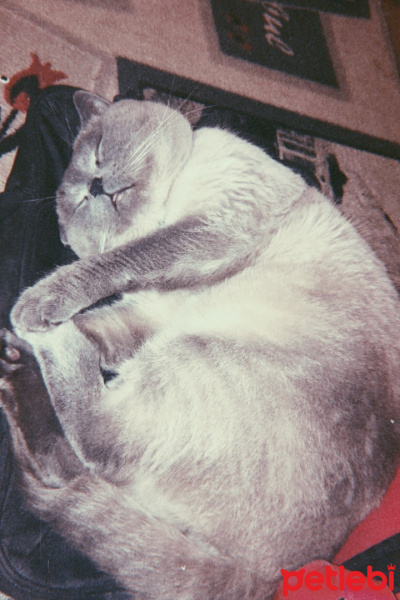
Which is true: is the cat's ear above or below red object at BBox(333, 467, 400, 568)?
above

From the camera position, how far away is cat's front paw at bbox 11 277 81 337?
3.30 feet

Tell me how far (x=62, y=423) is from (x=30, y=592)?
1.18 feet

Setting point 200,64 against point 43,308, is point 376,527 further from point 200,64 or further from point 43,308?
point 200,64

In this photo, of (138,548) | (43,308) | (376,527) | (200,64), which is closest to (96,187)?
(43,308)

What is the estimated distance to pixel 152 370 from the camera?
0.99 meters

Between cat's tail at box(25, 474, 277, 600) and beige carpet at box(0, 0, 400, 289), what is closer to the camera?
cat's tail at box(25, 474, 277, 600)

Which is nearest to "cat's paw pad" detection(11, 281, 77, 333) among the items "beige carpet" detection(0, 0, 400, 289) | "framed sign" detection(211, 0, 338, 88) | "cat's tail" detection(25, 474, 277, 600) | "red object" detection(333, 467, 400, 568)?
"cat's tail" detection(25, 474, 277, 600)

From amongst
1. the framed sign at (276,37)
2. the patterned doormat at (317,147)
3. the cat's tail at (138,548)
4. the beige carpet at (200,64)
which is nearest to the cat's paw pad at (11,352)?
the cat's tail at (138,548)

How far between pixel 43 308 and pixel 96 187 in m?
0.39

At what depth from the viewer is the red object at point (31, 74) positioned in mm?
1439

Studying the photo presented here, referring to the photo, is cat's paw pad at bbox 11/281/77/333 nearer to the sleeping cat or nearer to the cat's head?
the sleeping cat

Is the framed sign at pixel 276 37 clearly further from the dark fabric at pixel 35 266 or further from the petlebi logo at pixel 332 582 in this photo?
the petlebi logo at pixel 332 582

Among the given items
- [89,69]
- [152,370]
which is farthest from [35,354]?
[89,69]

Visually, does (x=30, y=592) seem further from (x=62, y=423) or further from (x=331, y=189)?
(x=331, y=189)
